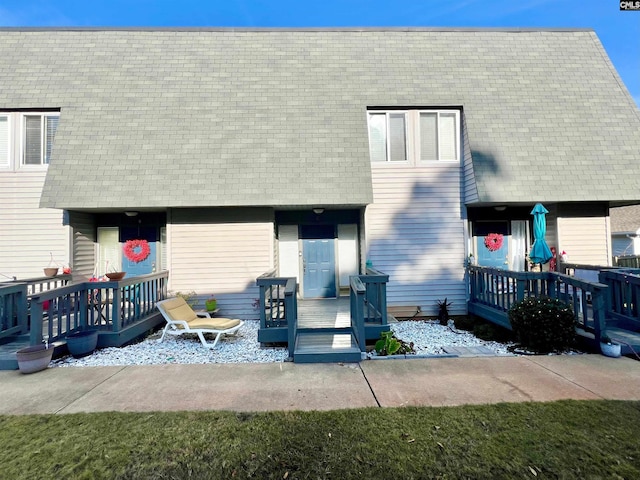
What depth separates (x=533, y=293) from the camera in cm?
626

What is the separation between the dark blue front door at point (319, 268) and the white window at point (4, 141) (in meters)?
7.60

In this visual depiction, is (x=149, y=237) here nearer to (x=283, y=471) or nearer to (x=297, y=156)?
(x=297, y=156)

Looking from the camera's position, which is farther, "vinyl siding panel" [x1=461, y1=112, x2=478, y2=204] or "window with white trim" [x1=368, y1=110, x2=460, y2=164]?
"window with white trim" [x1=368, y1=110, x2=460, y2=164]

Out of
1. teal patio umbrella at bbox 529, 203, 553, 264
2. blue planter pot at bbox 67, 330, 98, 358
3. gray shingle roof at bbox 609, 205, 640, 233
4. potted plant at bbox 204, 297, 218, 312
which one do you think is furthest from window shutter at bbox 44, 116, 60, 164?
gray shingle roof at bbox 609, 205, 640, 233

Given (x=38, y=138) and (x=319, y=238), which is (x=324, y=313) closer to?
Answer: (x=319, y=238)

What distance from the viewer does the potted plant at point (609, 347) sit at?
200 inches

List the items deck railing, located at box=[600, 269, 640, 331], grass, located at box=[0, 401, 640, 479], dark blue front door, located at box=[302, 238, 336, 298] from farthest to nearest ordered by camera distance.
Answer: dark blue front door, located at box=[302, 238, 336, 298] → deck railing, located at box=[600, 269, 640, 331] → grass, located at box=[0, 401, 640, 479]

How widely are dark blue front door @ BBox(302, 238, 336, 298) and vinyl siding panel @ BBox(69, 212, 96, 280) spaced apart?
5.68 m

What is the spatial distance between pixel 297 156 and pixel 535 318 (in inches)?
230

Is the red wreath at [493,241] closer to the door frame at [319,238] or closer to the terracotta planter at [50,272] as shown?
the door frame at [319,238]

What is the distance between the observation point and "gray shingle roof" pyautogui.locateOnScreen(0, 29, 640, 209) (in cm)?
743

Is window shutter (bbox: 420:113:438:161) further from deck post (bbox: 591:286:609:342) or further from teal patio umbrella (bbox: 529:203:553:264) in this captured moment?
deck post (bbox: 591:286:609:342)

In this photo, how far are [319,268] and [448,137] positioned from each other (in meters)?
4.96

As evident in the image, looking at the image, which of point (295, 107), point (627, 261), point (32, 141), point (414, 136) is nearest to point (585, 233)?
point (414, 136)
